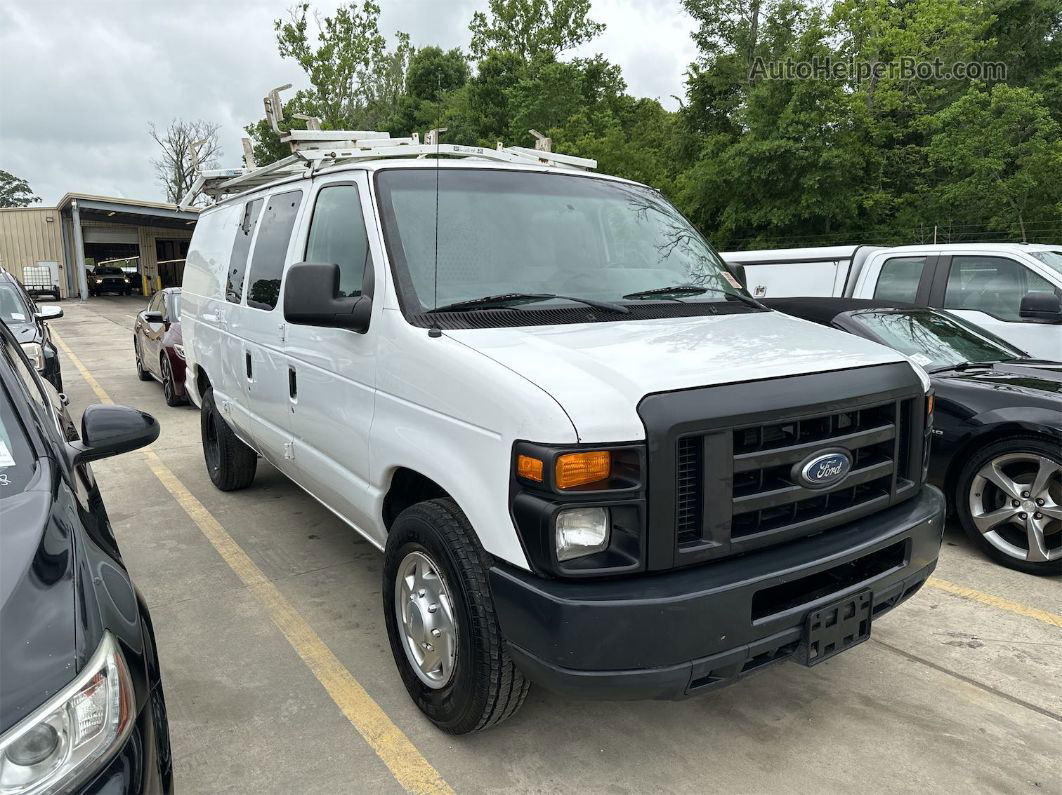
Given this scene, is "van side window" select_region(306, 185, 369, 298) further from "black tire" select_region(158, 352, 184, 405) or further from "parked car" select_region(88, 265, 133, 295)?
"parked car" select_region(88, 265, 133, 295)

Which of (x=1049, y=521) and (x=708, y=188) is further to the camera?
(x=708, y=188)

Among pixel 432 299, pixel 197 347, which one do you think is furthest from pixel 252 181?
pixel 432 299

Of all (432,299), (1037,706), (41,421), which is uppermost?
(432,299)

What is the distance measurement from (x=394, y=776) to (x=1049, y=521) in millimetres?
3786

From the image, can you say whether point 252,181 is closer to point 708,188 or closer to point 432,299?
point 432,299

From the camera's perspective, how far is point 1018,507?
4375mm

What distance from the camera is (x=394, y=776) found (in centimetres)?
269

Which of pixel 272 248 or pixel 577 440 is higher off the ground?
pixel 272 248

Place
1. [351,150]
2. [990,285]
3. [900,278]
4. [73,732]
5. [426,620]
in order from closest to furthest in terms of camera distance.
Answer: [73,732] < [426,620] < [351,150] < [990,285] < [900,278]

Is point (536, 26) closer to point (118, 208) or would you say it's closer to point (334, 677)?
point (118, 208)

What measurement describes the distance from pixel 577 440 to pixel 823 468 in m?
0.89

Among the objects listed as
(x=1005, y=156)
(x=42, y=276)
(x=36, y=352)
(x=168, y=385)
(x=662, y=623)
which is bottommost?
(x=168, y=385)

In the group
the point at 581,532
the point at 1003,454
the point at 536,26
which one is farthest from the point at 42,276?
the point at 581,532

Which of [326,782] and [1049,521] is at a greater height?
[1049,521]
